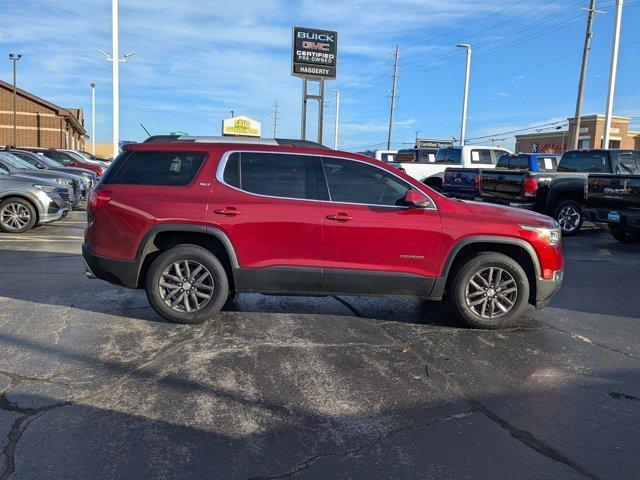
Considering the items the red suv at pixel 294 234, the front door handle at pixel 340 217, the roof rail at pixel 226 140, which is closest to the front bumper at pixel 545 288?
the red suv at pixel 294 234

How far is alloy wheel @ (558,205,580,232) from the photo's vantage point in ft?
43.0

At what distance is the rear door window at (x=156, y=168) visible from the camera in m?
5.54

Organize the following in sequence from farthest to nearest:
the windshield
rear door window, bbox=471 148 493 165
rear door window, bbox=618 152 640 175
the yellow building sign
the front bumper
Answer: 1. the yellow building sign
2. rear door window, bbox=471 148 493 165
3. the windshield
4. rear door window, bbox=618 152 640 175
5. the front bumper

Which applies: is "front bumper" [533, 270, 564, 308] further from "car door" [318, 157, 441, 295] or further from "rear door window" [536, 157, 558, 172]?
"rear door window" [536, 157, 558, 172]

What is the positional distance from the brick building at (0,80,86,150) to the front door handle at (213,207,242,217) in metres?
48.7

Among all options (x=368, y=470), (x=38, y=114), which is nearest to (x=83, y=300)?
(x=368, y=470)

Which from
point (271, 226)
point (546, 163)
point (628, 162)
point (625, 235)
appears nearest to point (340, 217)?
point (271, 226)

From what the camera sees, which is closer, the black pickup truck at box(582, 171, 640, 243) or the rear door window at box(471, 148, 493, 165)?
the black pickup truck at box(582, 171, 640, 243)

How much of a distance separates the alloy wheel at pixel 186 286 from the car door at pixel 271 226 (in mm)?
347

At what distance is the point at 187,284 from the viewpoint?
18.0 feet

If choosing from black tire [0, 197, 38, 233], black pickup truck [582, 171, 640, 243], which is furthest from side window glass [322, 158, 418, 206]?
black tire [0, 197, 38, 233]

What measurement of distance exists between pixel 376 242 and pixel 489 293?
130cm

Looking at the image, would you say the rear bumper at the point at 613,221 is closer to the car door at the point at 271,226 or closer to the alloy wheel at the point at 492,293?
the alloy wheel at the point at 492,293

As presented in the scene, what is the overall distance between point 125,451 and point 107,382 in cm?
105
